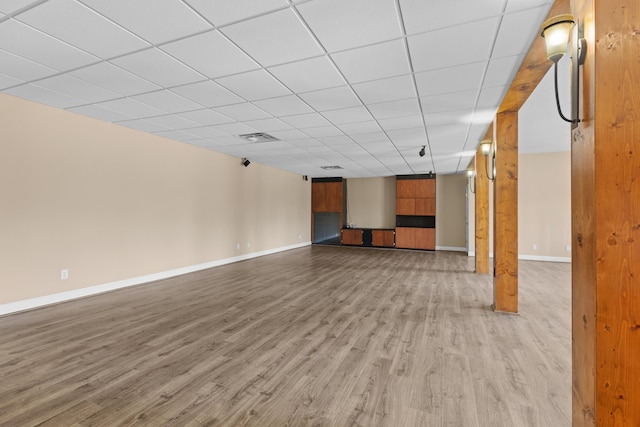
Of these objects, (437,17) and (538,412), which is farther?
(437,17)

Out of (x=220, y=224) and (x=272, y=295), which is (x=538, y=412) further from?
(x=220, y=224)

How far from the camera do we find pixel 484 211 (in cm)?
629

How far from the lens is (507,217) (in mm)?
3859

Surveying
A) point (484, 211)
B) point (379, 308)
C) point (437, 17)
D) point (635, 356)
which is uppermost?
point (437, 17)

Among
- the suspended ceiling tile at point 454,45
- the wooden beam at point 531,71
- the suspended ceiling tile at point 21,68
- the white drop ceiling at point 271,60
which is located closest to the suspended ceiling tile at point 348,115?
the white drop ceiling at point 271,60

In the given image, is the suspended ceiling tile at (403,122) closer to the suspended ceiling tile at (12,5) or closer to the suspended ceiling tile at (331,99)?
the suspended ceiling tile at (331,99)

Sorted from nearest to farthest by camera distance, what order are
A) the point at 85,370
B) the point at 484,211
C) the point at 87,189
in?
the point at 85,370, the point at 87,189, the point at 484,211

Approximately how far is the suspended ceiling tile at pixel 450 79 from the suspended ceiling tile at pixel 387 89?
11 centimetres

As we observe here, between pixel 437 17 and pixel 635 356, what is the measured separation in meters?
2.26

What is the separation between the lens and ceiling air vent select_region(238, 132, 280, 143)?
5.33 m

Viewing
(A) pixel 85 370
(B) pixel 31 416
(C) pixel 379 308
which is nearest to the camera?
(B) pixel 31 416

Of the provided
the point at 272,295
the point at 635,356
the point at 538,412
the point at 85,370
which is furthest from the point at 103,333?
the point at 635,356

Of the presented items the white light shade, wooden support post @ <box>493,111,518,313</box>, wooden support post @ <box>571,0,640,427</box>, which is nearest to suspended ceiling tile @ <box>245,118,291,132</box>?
wooden support post @ <box>493,111,518,313</box>

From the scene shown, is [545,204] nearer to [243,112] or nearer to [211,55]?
[243,112]
